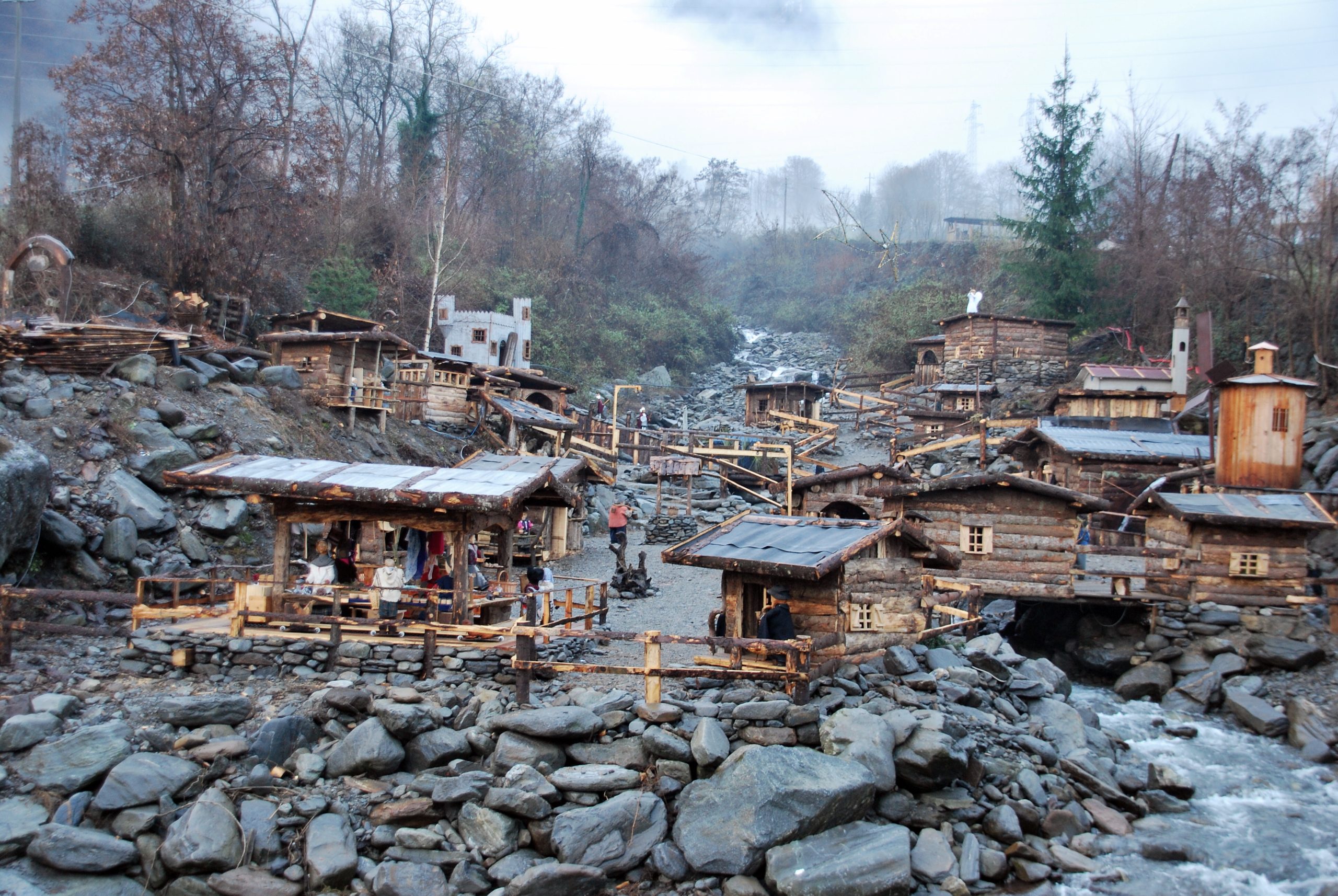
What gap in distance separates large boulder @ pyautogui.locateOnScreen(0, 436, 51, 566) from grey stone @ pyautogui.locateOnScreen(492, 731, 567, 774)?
10464mm

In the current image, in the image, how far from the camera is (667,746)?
1147 centimetres

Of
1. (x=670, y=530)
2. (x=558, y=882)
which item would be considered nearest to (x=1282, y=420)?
(x=670, y=530)

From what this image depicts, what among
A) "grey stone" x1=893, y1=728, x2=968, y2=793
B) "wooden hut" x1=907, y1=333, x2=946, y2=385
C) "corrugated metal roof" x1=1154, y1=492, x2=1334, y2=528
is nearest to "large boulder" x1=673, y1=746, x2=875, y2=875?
"grey stone" x1=893, y1=728, x2=968, y2=793

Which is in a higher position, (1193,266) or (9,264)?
(1193,266)

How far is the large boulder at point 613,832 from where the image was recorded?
1048 centimetres

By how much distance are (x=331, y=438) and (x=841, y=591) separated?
17698 millimetres

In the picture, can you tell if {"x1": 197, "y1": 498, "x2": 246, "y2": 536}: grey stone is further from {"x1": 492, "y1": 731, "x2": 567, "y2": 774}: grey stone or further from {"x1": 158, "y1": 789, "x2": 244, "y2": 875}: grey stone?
{"x1": 492, "y1": 731, "x2": 567, "y2": 774}: grey stone

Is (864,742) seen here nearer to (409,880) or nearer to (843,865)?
(843,865)

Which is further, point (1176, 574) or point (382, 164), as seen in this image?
point (382, 164)

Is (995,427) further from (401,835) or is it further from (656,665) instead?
(401,835)

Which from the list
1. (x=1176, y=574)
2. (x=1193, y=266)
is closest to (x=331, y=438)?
(x=1176, y=574)

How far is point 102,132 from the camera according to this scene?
29.1 m

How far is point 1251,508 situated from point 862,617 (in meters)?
13.5

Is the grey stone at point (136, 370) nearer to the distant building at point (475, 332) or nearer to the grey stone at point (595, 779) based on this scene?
the grey stone at point (595, 779)
